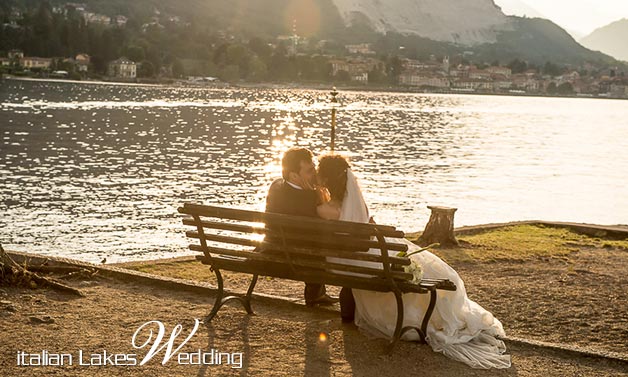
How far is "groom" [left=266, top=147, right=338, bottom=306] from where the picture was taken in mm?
7395

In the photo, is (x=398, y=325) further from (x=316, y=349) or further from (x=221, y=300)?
(x=221, y=300)

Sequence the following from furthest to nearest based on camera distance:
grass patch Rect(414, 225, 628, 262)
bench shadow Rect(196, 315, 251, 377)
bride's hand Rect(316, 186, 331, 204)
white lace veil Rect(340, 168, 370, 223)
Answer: grass patch Rect(414, 225, 628, 262)
bride's hand Rect(316, 186, 331, 204)
white lace veil Rect(340, 168, 370, 223)
bench shadow Rect(196, 315, 251, 377)

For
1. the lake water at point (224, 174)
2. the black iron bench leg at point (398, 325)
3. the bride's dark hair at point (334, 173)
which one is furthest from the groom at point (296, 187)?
the lake water at point (224, 174)

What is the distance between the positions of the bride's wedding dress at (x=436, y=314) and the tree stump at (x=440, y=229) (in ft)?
21.2

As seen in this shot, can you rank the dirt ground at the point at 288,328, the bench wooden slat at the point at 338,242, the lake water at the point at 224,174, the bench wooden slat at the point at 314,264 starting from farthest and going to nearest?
1. the lake water at the point at 224,174
2. the bench wooden slat at the point at 314,264
3. the bench wooden slat at the point at 338,242
4. the dirt ground at the point at 288,328

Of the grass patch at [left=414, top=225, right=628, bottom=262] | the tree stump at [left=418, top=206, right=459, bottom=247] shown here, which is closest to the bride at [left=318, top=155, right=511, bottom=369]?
the grass patch at [left=414, top=225, right=628, bottom=262]

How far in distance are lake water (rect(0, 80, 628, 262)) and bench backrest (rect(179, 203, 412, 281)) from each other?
1007 centimetres

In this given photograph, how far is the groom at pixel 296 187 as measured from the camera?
7.39 meters

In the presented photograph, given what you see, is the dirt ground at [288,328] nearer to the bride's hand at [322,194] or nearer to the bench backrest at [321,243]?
the bench backrest at [321,243]

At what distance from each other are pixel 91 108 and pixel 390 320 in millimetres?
85996

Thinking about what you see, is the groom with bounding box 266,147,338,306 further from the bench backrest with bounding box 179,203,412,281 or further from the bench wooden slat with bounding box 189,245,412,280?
the bench wooden slat with bounding box 189,245,412,280

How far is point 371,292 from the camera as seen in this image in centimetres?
750

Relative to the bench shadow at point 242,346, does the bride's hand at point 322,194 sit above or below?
above

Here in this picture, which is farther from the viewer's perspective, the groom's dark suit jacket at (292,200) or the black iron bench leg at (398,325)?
the groom's dark suit jacket at (292,200)
